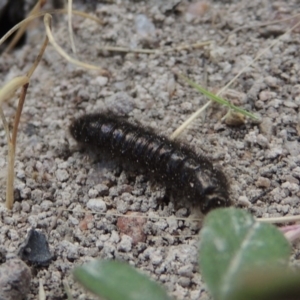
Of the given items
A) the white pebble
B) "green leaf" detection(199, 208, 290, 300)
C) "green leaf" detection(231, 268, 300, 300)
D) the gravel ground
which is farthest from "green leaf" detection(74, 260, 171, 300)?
the white pebble

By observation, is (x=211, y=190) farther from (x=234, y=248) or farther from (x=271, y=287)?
(x=271, y=287)

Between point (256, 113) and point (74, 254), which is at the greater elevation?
point (74, 254)

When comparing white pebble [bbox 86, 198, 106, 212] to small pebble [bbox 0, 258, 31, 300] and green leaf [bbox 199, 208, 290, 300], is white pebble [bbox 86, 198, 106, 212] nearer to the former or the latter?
small pebble [bbox 0, 258, 31, 300]

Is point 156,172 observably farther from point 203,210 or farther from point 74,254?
point 74,254

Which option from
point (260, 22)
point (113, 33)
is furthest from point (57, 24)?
point (260, 22)

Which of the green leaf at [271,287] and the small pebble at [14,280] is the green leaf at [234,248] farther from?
the small pebble at [14,280]

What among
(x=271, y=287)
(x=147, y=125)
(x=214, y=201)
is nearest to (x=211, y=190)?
(x=214, y=201)
